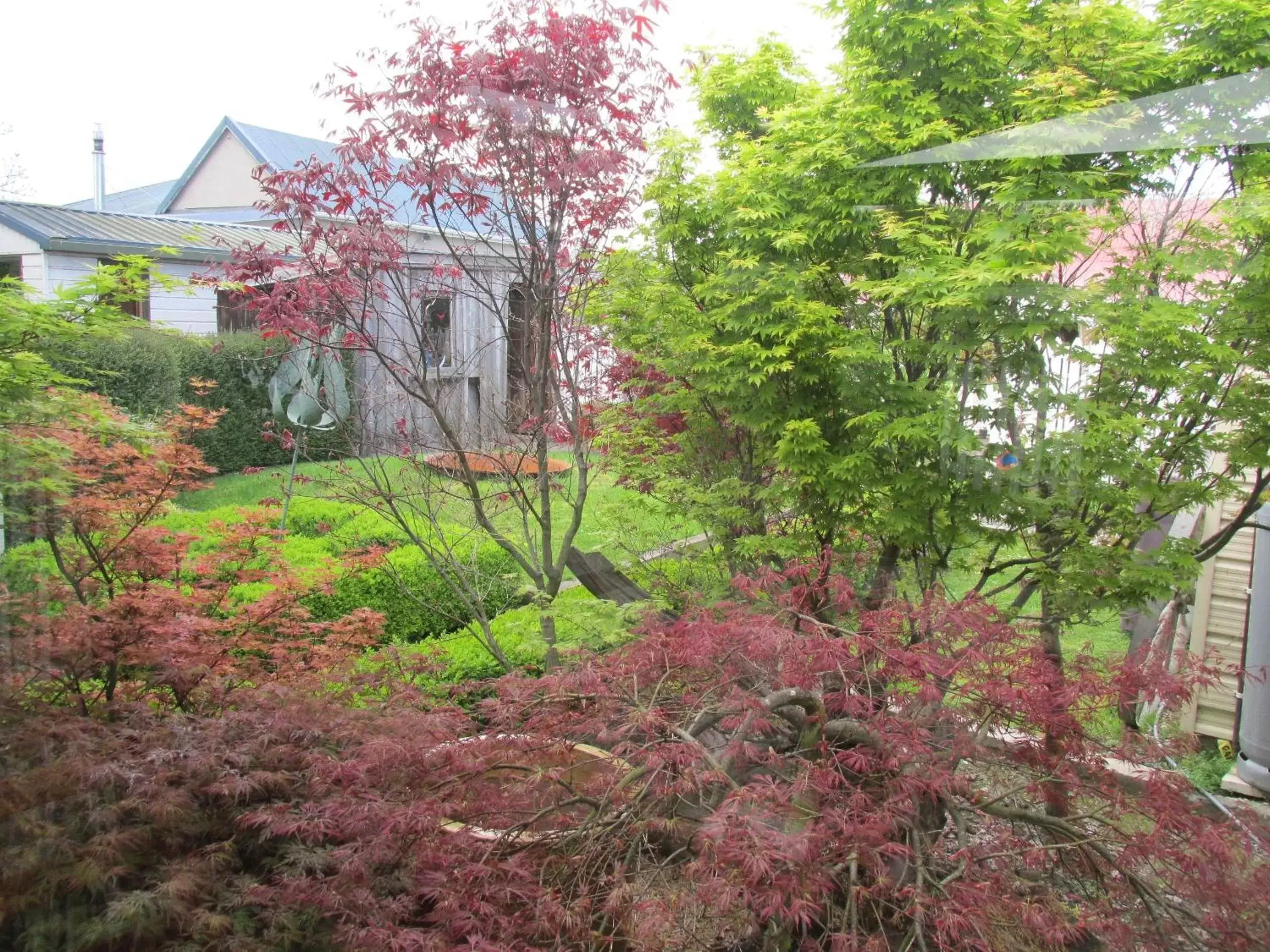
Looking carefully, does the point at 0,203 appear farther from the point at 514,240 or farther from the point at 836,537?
the point at 836,537

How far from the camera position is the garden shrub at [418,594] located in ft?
10.0

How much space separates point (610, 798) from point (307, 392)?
73.8 inches

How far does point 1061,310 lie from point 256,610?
228 cm

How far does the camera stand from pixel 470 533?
3.29 meters

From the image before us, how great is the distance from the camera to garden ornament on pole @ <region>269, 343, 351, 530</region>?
9.16ft

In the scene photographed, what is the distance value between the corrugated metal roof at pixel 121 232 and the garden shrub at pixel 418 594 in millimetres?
1149

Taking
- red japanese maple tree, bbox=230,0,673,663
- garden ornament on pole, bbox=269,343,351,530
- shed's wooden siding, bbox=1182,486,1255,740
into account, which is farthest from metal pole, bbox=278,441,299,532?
shed's wooden siding, bbox=1182,486,1255,740

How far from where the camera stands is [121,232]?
Answer: 7.20 feet

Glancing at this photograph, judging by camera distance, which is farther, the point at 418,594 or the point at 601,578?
the point at 418,594

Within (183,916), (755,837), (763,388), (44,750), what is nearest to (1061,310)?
(763,388)

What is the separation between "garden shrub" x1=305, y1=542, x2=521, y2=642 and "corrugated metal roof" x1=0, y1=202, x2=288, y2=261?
3.77 feet

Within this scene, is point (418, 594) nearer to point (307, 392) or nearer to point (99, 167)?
point (307, 392)

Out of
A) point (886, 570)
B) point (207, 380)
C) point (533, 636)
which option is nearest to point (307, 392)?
point (207, 380)

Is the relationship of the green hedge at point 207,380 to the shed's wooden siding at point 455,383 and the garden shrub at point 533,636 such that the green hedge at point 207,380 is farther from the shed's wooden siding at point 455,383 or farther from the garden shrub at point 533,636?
the garden shrub at point 533,636
